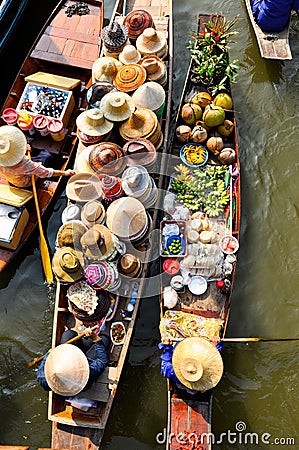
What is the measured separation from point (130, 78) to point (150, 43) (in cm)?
95

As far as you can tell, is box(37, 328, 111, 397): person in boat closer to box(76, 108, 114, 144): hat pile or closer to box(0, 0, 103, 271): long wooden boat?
box(0, 0, 103, 271): long wooden boat

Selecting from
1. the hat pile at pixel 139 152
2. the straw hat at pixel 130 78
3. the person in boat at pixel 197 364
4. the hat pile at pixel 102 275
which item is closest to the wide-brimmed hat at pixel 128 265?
the hat pile at pixel 102 275

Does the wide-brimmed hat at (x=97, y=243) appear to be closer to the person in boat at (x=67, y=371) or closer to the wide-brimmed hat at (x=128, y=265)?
the wide-brimmed hat at (x=128, y=265)

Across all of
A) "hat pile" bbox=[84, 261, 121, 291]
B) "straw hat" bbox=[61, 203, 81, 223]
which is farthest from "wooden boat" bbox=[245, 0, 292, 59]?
"hat pile" bbox=[84, 261, 121, 291]

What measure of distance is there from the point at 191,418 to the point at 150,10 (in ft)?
22.4

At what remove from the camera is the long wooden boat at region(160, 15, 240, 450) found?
488cm

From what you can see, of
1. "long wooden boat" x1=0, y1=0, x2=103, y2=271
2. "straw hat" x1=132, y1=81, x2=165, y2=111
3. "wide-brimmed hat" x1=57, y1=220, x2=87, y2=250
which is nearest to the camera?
"wide-brimmed hat" x1=57, y1=220, x2=87, y2=250

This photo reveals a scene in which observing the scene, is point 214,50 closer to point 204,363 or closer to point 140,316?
point 140,316

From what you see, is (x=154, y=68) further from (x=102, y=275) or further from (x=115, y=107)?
(x=102, y=275)

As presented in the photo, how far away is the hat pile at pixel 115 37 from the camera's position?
6.48m

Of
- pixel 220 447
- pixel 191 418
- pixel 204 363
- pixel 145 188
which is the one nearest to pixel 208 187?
pixel 145 188

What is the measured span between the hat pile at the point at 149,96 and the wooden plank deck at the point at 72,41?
6.21 ft

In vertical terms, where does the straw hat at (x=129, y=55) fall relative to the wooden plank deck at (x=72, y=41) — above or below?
below

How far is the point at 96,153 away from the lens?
5.55 metres
